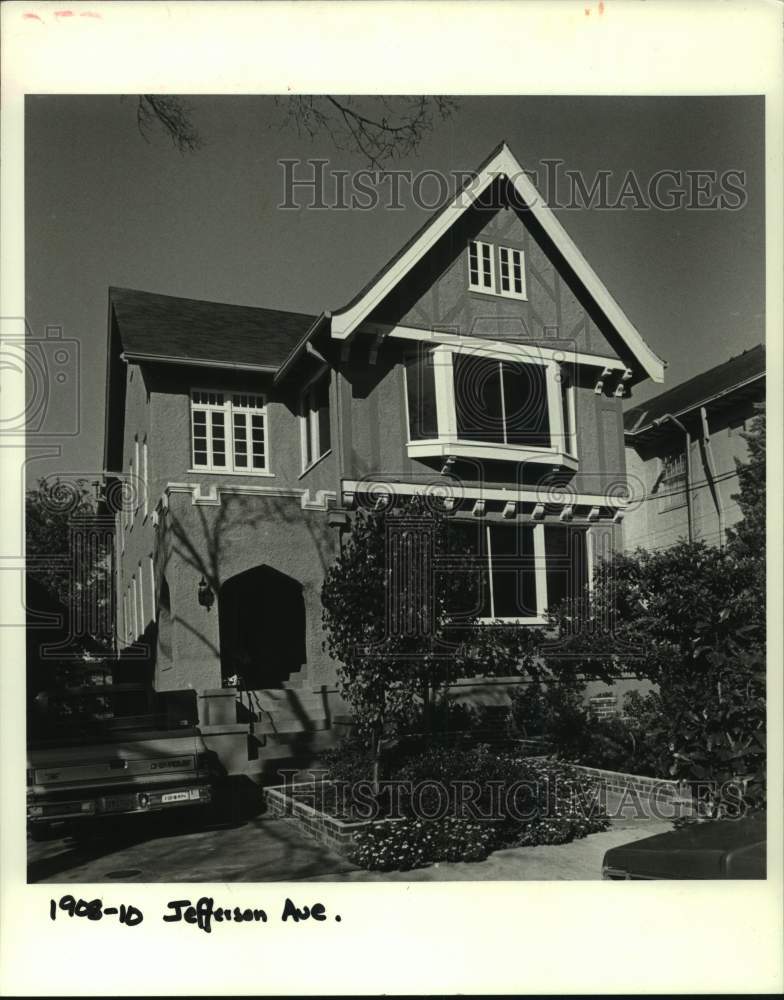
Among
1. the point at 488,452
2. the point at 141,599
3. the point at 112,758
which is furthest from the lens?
the point at 488,452

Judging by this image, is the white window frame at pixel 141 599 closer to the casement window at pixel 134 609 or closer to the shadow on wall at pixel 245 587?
the casement window at pixel 134 609

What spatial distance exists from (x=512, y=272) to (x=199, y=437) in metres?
3.27

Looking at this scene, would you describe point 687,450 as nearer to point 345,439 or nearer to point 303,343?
point 345,439

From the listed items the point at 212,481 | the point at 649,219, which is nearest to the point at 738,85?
the point at 649,219

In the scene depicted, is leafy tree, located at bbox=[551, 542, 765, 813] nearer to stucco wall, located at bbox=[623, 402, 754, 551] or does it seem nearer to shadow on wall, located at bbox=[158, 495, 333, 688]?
stucco wall, located at bbox=[623, 402, 754, 551]

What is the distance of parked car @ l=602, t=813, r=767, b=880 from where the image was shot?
6.81 metres

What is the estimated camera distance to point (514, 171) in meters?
8.76

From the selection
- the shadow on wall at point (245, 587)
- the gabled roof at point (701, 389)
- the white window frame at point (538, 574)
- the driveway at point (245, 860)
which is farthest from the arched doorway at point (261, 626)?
the gabled roof at point (701, 389)

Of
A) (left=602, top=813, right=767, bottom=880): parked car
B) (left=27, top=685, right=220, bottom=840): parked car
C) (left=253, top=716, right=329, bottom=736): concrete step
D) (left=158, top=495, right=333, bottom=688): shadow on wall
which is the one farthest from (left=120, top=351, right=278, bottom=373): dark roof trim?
(left=602, top=813, right=767, bottom=880): parked car

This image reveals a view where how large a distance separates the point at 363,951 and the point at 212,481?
4.15 metres

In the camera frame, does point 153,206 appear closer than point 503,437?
Yes

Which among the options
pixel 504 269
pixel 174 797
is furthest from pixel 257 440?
pixel 174 797

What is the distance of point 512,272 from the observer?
9.39 meters

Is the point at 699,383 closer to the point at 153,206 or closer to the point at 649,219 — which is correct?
the point at 649,219
